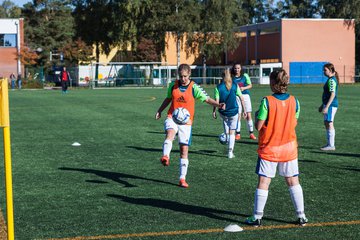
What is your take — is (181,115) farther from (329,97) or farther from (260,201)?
(329,97)

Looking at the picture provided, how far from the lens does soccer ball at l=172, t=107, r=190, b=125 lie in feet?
30.2

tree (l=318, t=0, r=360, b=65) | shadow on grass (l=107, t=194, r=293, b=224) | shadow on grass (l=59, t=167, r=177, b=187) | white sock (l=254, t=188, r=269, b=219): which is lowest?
shadow on grass (l=107, t=194, r=293, b=224)

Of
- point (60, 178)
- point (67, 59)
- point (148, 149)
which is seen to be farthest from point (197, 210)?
point (67, 59)

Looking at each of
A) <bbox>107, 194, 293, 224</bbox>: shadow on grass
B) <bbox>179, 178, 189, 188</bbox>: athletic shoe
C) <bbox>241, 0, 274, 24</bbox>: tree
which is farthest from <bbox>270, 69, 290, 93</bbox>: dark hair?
<bbox>241, 0, 274, 24</bbox>: tree

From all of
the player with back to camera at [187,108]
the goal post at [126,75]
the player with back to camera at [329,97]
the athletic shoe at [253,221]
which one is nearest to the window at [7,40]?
the goal post at [126,75]

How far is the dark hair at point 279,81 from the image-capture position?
667 cm

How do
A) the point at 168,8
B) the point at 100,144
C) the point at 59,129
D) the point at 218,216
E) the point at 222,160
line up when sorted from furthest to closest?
the point at 168,8, the point at 59,129, the point at 100,144, the point at 222,160, the point at 218,216

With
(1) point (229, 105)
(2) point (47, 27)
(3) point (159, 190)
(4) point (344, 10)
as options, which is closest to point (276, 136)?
(3) point (159, 190)

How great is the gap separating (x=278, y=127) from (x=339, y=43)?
69.4 meters

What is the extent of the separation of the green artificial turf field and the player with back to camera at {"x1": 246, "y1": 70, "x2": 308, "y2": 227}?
575 millimetres

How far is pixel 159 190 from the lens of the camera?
9.09 metres

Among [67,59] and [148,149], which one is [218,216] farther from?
[67,59]

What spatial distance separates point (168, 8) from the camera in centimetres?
7044

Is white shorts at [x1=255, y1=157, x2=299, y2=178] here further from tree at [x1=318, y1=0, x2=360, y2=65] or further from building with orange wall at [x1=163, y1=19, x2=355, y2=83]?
tree at [x1=318, y1=0, x2=360, y2=65]
